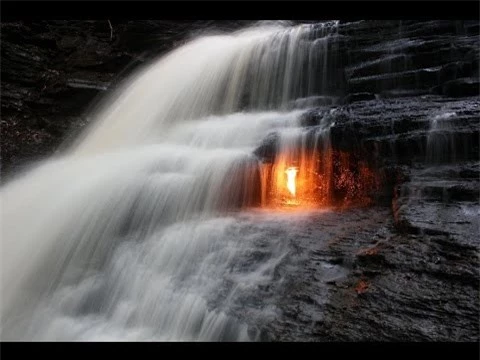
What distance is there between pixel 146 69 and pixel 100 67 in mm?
1676

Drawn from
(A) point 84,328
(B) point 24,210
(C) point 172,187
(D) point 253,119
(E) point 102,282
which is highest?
(D) point 253,119

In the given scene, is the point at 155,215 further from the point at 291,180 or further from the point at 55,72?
the point at 55,72

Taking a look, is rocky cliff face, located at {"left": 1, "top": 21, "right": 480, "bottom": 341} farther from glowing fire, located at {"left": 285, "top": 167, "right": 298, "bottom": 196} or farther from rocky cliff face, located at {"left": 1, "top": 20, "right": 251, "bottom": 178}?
glowing fire, located at {"left": 285, "top": 167, "right": 298, "bottom": 196}

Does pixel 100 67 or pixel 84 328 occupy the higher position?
pixel 100 67

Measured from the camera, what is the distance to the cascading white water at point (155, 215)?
4.43 meters

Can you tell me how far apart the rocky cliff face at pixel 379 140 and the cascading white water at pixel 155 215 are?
28.0 inches

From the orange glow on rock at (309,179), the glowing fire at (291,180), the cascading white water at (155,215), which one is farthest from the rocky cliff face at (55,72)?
the glowing fire at (291,180)

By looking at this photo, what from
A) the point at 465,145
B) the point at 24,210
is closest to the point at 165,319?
the point at 24,210

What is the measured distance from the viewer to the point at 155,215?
20.9 ft

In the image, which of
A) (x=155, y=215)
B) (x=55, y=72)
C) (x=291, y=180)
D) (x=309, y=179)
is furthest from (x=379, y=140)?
(x=55, y=72)

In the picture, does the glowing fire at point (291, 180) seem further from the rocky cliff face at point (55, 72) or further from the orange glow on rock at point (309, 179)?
the rocky cliff face at point (55, 72)

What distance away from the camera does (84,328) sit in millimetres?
4426

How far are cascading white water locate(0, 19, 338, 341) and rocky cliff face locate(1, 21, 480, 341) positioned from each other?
0.71 m

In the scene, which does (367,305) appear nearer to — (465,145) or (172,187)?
(465,145)
